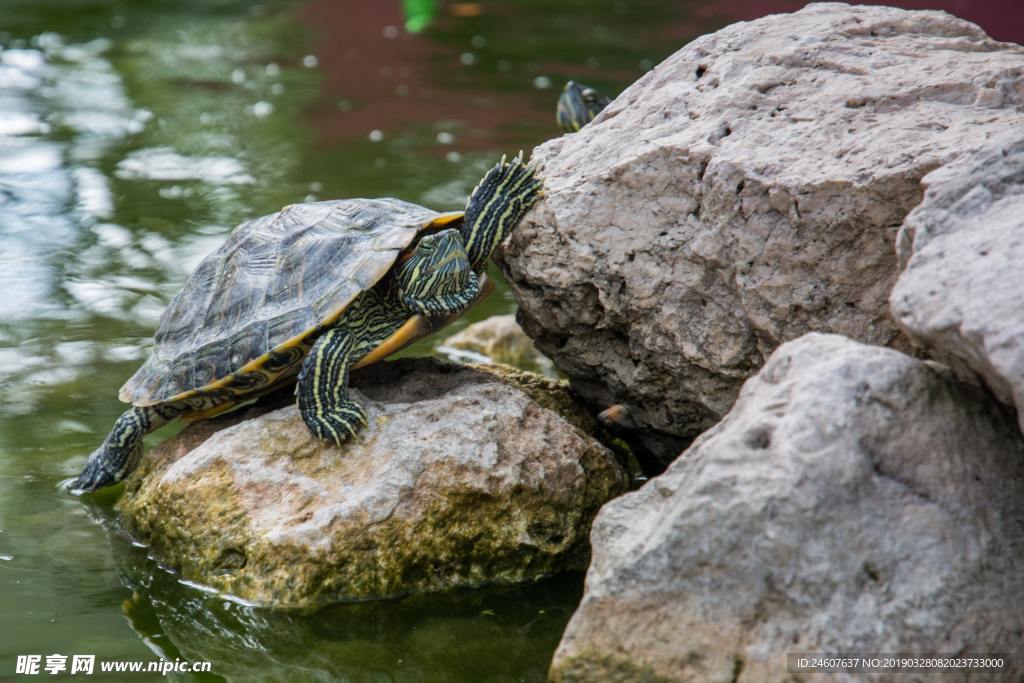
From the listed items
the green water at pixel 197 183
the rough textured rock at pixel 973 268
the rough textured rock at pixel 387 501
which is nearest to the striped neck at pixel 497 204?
the rough textured rock at pixel 387 501

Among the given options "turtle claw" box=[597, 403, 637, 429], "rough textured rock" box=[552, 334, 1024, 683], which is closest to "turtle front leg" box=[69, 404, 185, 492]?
"turtle claw" box=[597, 403, 637, 429]

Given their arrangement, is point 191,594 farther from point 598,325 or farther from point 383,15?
point 383,15

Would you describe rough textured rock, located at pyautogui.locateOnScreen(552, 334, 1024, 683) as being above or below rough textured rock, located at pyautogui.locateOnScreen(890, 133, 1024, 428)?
below

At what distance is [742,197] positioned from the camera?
3.00m

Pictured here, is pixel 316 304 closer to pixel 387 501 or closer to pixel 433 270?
pixel 433 270

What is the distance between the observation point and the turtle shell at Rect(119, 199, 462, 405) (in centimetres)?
329

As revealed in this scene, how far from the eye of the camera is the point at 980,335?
2.09 m

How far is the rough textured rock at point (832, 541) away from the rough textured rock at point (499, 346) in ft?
8.14

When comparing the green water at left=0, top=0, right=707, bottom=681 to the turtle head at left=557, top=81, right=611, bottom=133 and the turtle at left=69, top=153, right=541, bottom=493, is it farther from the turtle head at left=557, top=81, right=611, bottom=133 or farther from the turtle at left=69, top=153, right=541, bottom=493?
the turtle head at left=557, top=81, right=611, bottom=133

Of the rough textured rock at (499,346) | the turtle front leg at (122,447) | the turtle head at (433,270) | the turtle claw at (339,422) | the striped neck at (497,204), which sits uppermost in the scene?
the striped neck at (497,204)

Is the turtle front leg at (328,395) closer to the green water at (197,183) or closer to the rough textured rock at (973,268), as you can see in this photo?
the green water at (197,183)

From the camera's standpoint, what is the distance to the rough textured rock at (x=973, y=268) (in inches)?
81.7

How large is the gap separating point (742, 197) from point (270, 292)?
4.53ft

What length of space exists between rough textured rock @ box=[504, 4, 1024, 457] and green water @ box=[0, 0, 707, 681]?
733 millimetres
